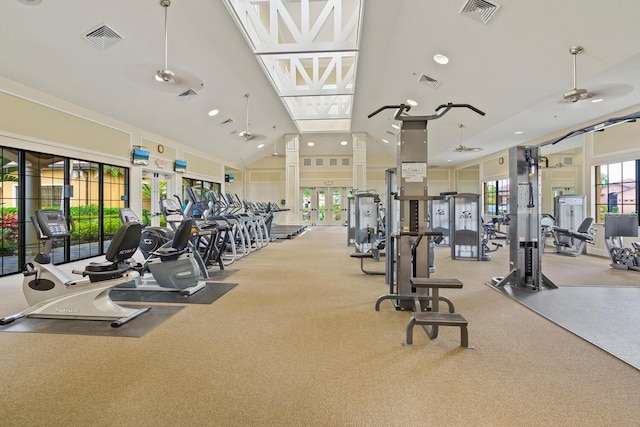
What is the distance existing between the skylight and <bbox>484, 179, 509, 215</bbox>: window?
22.1ft

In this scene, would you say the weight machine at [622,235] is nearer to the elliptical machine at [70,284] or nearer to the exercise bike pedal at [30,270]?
the elliptical machine at [70,284]

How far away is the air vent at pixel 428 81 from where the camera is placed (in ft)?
23.1

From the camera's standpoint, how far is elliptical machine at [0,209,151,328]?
3.23 m

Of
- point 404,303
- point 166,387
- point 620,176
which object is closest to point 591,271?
point 620,176

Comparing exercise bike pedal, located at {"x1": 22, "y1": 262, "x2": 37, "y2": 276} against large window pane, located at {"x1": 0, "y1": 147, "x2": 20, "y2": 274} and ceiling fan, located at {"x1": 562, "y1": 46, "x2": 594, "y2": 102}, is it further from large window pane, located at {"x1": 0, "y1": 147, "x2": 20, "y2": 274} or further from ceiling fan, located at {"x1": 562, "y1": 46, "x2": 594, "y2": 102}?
ceiling fan, located at {"x1": 562, "y1": 46, "x2": 594, "y2": 102}

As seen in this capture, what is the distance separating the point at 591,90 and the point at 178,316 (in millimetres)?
6905

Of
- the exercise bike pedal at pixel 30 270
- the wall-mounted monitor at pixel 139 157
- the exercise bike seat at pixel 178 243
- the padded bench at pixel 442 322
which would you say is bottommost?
the padded bench at pixel 442 322

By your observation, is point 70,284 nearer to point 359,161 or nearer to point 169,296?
point 169,296

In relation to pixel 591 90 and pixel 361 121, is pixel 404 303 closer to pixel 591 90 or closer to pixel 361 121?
pixel 591 90

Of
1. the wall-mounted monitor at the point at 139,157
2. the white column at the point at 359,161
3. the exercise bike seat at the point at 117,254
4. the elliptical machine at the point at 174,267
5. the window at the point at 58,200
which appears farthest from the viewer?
the white column at the point at 359,161

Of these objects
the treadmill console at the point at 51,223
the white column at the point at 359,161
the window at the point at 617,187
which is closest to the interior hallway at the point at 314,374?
the treadmill console at the point at 51,223

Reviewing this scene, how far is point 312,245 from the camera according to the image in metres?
9.63

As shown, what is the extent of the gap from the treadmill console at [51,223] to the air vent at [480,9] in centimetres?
602

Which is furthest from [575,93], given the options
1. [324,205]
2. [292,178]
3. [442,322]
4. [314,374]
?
[324,205]
